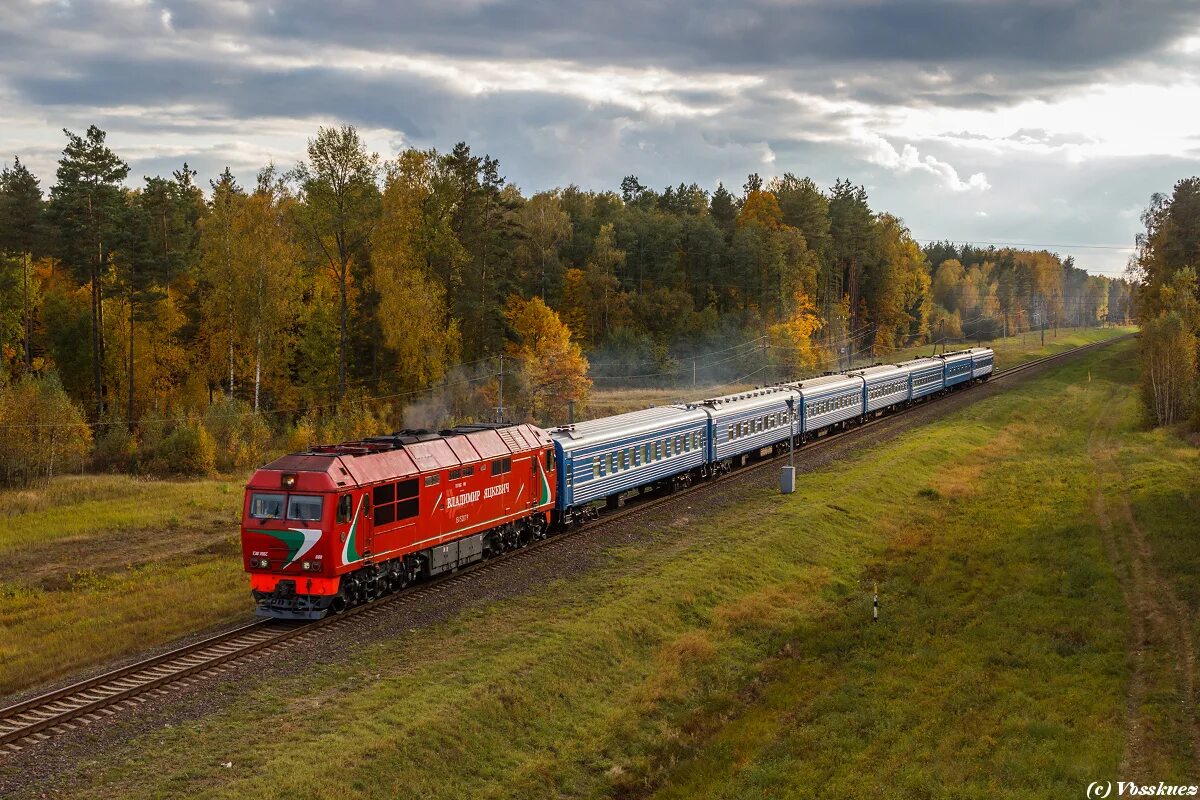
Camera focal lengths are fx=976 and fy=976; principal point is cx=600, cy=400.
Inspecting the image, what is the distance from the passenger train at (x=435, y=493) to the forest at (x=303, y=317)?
1953 cm

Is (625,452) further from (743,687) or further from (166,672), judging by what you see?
(166,672)

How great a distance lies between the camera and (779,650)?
89.8 ft

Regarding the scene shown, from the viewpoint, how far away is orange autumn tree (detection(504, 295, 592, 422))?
68.0m

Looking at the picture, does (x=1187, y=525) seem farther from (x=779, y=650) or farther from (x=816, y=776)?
(x=816, y=776)

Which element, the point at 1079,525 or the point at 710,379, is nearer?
the point at 1079,525

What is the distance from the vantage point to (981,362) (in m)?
96.8

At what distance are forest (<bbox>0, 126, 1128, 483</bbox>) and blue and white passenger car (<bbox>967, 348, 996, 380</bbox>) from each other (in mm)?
17709

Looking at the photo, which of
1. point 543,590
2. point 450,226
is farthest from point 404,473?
point 450,226

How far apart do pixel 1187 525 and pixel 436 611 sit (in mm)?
29144

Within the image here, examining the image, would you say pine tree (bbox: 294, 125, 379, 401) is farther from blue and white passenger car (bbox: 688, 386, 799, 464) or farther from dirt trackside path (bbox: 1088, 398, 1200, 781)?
dirt trackside path (bbox: 1088, 398, 1200, 781)

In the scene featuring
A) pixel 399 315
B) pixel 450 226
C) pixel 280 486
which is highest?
pixel 450 226

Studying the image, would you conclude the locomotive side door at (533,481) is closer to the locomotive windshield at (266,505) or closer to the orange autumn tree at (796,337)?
the locomotive windshield at (266,505)

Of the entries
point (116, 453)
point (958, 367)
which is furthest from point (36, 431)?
point (958, 367)

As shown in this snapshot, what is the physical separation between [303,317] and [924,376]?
4958 cm
